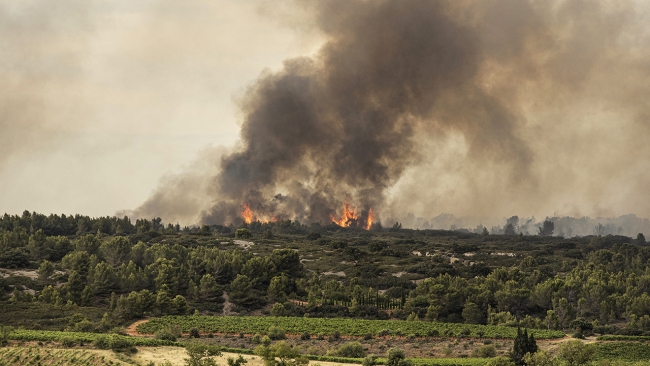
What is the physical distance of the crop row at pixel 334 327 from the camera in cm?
7588

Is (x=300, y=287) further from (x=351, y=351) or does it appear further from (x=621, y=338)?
(x=621, y=338)

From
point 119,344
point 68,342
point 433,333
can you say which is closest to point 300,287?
point 433,333

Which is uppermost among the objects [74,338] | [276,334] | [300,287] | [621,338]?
[300,287]

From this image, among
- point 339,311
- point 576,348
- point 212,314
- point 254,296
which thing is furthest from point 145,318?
point 576,348

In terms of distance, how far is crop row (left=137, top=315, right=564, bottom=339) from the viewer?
75.9 meters

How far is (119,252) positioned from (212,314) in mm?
29268

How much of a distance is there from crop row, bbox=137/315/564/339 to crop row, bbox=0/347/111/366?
1660cm

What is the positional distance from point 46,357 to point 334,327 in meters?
35.9

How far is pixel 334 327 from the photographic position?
263 feet

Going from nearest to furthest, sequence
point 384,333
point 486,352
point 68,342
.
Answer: point 68,342
point 486,352
point 384,333

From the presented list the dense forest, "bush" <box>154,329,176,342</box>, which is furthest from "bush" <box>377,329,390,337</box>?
"bush" <box>154,329,176,342</box>

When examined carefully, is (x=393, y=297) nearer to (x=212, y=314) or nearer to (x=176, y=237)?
(x=212, y=314)

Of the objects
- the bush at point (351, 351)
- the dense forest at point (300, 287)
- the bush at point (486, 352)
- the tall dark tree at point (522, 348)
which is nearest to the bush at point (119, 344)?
the dense forest at point (300, 287)

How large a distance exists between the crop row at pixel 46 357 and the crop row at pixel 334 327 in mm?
16603
